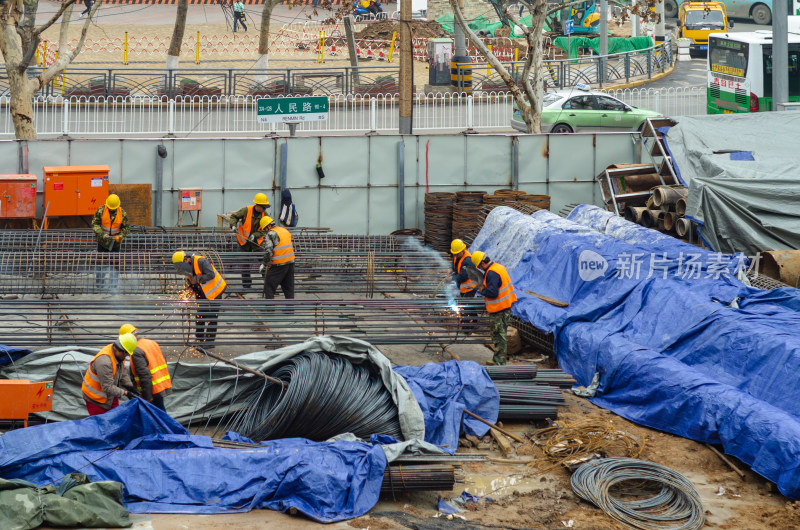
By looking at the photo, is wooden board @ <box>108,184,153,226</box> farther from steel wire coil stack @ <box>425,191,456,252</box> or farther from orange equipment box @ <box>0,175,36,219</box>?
steel wire coil stack @ <box>425,191,456,252</box>

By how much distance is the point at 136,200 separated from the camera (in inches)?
676

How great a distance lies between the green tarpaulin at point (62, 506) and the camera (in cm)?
677

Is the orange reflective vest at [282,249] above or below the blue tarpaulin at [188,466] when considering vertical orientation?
above

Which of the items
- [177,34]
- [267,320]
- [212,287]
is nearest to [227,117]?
[177,34]

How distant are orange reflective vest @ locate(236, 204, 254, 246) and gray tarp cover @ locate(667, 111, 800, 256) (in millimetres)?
→ 7626

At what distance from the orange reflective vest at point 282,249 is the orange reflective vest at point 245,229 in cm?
163

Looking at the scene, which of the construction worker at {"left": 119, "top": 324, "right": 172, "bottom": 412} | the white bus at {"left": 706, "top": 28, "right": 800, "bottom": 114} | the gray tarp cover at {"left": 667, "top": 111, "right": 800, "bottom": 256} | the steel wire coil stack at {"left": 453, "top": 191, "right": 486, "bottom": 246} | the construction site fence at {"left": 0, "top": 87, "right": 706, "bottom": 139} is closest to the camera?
the construction worker at {"left": 119, "top": 324, "right": 172, "bottom": 412}

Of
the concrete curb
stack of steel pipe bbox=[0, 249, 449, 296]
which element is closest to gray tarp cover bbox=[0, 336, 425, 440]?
stack of steel pipe bbox=[0, 249, 449, 296]

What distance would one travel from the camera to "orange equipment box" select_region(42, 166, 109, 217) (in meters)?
16.5

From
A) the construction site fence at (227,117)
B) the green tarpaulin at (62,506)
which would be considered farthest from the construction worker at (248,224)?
the construction site fence at (227,117)

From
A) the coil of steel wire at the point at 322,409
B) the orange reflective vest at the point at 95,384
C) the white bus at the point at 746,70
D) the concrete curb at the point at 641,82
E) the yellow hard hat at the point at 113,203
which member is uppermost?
the concrete curb at the point at 641,82

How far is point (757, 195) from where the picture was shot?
595 inches

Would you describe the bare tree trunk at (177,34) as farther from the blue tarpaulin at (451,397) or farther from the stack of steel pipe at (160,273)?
the blue tarpaulin at (451,397)

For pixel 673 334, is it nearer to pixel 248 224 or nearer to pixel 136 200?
pixel 248 224
